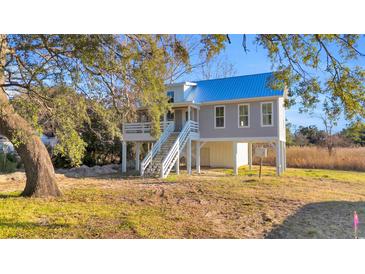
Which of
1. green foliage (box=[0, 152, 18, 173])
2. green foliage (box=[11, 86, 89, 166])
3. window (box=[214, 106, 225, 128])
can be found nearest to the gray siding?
window (box=[214, 106, 225, 128])

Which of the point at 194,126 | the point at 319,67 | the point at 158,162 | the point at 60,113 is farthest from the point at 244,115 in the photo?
the point at 60,113

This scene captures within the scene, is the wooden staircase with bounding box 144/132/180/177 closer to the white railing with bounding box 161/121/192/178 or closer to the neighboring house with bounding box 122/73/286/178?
the neighboring house with bounding box 122/73/286/178

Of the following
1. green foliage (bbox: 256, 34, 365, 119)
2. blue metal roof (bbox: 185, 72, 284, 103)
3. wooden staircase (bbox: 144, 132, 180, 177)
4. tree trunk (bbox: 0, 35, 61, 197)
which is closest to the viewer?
green foliage (bbox: 256, 34, 365, 119)

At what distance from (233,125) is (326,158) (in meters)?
3.95

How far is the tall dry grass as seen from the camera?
4.03 metres

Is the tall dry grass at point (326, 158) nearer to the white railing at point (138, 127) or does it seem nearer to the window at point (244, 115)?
the window at point (244, 115)

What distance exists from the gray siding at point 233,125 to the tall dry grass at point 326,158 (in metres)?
1.13

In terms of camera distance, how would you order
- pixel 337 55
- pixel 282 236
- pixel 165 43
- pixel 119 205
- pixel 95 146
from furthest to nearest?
pixel 95 146 → pixel 119 205 → pixel 165 43 → pixel 337 55 → pixel 282 236

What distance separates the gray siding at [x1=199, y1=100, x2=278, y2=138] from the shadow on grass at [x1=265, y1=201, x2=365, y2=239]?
439 cm

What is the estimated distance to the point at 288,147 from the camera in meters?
7.15

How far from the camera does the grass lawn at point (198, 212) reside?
2959 mm
